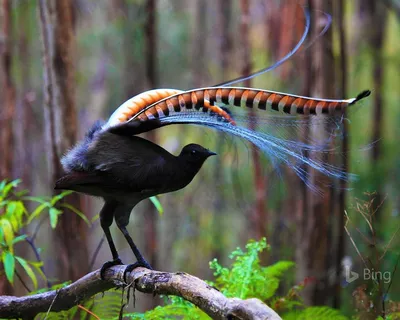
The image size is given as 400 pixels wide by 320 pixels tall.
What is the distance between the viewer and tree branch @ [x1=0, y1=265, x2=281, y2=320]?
5.53ft

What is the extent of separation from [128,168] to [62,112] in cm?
250

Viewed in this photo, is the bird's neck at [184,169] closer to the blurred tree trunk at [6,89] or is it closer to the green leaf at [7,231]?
the green leaf at [7,231]

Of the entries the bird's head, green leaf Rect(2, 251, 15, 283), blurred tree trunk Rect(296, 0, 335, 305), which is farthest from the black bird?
blurred tree trunk Rect(296, 0, 335, 305)

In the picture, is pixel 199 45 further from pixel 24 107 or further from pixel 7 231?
pixel 7 231

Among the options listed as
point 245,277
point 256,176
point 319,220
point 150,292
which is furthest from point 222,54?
point 150,292

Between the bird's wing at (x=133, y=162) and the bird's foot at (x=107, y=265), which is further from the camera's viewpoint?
the bird's foot at (x=107, y=265)

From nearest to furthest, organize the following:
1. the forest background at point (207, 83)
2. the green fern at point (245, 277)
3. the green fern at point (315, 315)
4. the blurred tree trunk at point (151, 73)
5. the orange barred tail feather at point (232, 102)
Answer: the orange barred tail feather at point (232, 102) → the green fern at point (245, 277) → the green fern at point (315, 315) → the forest background at point (207, 83) → the blurred tree trunk at point (151, 73)

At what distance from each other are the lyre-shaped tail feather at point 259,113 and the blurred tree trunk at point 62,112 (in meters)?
2.45

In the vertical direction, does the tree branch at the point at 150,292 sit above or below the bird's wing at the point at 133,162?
below

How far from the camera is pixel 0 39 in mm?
7461

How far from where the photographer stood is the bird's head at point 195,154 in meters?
2.30

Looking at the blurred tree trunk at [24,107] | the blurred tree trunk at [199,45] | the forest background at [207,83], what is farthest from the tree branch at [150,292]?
the blurred tree trunk at [199,45]

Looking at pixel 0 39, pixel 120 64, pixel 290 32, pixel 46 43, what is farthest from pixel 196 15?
pixel 46 43

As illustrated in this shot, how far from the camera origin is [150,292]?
222 cm
